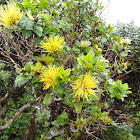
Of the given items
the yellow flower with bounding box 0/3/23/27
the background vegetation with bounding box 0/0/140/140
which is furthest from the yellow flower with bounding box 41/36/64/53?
the yellow flower with bounding box 0/3/23/27

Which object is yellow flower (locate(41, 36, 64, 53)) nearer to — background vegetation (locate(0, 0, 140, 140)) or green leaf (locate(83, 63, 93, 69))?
background vegetation (locate(0, 0, 140, 140))

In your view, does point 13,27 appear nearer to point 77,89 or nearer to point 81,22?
point 77,89

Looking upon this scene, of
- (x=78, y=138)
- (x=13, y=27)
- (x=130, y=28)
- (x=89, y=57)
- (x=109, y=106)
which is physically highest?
(x=130, y=28)

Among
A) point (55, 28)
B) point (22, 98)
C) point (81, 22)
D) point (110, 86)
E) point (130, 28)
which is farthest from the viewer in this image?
point (22, 98)

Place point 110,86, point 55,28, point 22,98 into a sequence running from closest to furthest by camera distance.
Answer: point 110,86 < point 55,28 < point 22,98

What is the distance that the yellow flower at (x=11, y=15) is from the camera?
683mm

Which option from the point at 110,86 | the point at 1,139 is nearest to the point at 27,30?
the point at 110,86

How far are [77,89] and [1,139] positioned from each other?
322 cm

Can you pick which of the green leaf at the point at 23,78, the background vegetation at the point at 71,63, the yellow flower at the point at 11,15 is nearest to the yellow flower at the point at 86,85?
the background vegetation at the point at 71,63

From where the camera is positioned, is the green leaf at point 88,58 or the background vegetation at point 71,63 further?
the background vegetation at point 71,63

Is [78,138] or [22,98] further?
[22,98]

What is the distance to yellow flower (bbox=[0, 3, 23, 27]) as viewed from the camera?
0.68 meters

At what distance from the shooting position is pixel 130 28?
2.13 meters

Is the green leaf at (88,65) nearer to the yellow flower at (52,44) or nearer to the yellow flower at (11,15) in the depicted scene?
the yellow flower at (52,44)
